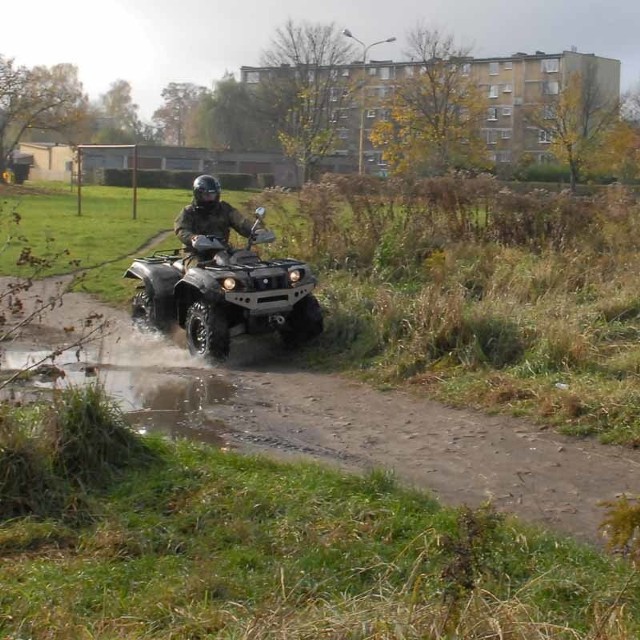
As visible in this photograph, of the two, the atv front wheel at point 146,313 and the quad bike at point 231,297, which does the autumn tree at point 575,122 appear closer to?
the atv front wheel at point 146,313

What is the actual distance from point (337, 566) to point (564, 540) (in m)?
1.46

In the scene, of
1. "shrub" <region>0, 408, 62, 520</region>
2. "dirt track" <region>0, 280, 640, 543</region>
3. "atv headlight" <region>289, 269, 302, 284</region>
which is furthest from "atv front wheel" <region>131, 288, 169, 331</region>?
"shrub" <region>0, 408, 62, 520</region>

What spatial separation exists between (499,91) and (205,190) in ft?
275

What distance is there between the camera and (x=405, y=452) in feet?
27.5

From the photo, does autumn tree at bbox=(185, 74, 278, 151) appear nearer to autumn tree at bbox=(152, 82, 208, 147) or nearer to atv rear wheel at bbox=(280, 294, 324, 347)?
autumn tree at bbox=(152, 82, 208, 147)

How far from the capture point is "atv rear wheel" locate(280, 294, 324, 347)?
39.7 ft

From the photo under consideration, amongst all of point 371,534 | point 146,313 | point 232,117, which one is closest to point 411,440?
point 371,534

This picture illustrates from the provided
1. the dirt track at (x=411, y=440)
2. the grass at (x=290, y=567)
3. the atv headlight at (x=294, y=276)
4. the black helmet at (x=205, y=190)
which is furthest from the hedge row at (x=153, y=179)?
the grass at (x=290, y=567)

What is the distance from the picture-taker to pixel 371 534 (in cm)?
599

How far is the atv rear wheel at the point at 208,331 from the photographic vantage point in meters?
11.6

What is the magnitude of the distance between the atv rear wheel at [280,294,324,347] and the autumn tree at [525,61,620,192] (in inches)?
1619

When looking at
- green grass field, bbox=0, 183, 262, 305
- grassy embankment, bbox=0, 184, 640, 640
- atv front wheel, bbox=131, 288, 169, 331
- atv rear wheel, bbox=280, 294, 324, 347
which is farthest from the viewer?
green grass field, bbox=0, 183, 262, 305

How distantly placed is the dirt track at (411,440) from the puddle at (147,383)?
46 millimetres

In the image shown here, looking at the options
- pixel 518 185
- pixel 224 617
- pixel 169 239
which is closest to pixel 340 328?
pixel 518 185
